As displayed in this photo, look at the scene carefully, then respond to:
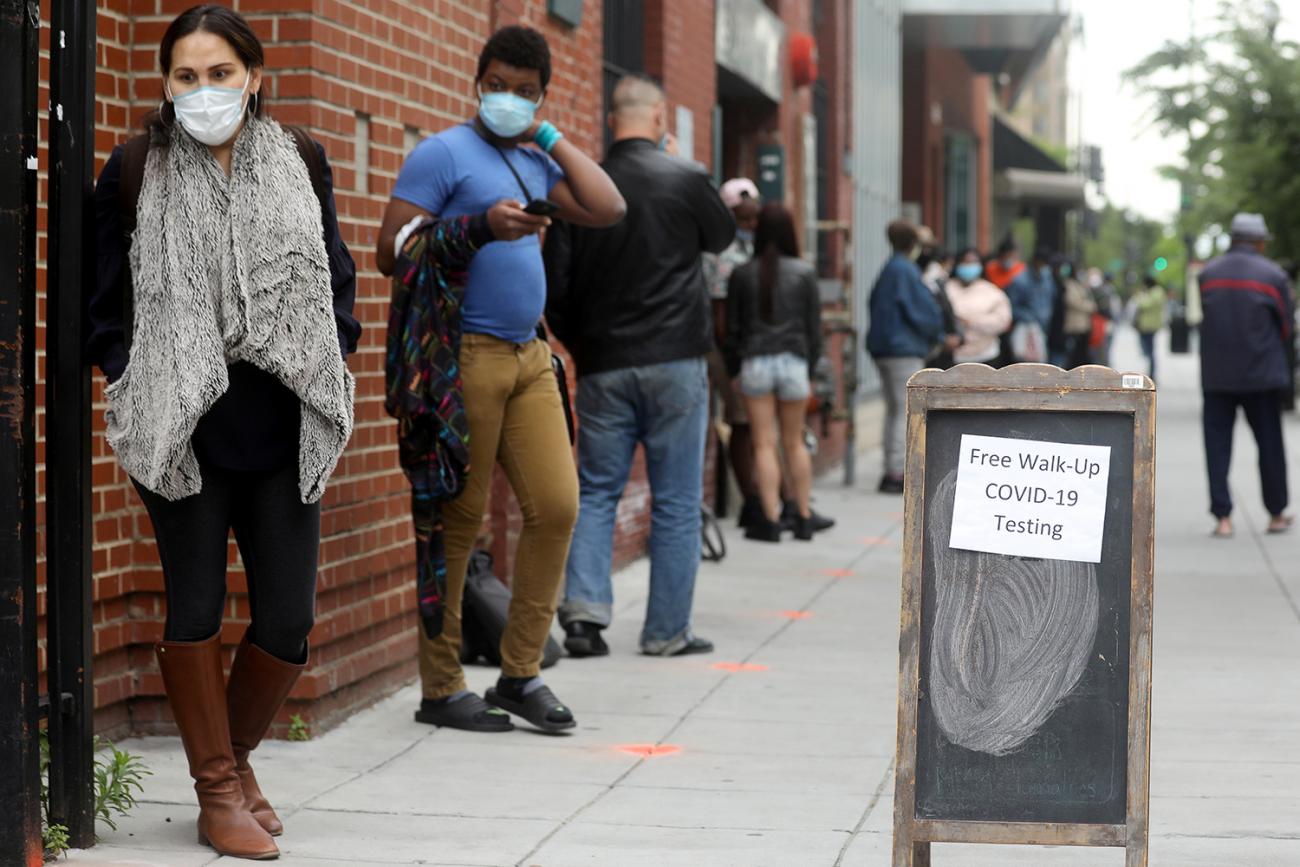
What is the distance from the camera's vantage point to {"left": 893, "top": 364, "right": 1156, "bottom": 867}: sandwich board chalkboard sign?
4.00 metres

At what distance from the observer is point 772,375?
10734 millimetres

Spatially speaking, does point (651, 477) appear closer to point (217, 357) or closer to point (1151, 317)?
point (217, 357)

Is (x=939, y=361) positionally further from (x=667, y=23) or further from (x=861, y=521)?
(x=667, y=23)

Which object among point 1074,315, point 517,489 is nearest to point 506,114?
point 517,489

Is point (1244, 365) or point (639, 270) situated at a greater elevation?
point (639, 270)

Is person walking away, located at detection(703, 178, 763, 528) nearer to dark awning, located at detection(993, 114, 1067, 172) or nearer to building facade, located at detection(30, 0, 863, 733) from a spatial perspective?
building facade, located at detection(30, 0, 863, 733)

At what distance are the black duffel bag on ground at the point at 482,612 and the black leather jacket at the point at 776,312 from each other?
398 cm

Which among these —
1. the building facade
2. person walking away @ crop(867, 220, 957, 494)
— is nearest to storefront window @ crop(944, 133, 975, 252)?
person walking away @ crop(867, 220, 957, 494)

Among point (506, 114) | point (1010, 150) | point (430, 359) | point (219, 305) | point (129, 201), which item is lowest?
point (430, 359)

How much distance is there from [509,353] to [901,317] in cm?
808

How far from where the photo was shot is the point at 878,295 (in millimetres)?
13688

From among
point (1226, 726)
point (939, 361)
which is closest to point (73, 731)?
point (1226, 726)

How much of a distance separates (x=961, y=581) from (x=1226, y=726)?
255cm

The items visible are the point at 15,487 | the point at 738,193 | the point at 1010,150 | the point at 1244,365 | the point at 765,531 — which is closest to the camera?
the point at 15,487
